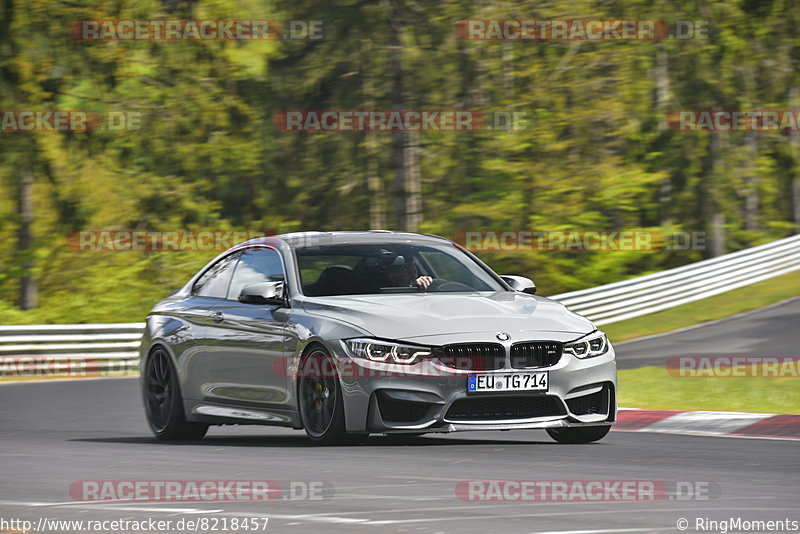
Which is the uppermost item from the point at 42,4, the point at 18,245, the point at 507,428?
the point at 42,4

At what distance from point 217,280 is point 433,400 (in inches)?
117

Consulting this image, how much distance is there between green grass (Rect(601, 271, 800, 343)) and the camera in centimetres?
2753

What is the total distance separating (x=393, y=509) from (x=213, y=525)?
0.92m

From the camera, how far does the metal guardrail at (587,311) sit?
25344mm

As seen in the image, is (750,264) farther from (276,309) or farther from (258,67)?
(276,309)

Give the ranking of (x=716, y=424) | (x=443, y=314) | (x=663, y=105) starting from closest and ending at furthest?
(x=443, y=314)
(x=716, y=424)
(x=663, y=105)

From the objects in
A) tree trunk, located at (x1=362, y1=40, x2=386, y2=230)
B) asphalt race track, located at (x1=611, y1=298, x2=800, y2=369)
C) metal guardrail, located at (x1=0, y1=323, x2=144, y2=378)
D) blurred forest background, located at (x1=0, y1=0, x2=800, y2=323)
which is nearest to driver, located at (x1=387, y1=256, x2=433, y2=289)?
asphalt race track, located at (x1=611, y1=298, x2=800, y2=369)

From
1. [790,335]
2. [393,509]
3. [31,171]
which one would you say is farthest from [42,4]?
[393,509]

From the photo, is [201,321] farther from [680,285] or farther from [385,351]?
[680,285]

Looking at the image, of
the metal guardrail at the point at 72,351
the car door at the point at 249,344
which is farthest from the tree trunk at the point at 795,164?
the car door at the point at 249,344

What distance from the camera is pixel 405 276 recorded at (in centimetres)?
1123

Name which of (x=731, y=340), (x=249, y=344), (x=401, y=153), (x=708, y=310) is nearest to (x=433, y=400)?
(x=249, y=344)

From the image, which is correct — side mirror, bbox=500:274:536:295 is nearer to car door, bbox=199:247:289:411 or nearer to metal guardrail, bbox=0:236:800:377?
car door, bbox=199:247:289:411

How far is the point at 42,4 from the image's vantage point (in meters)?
37.5
